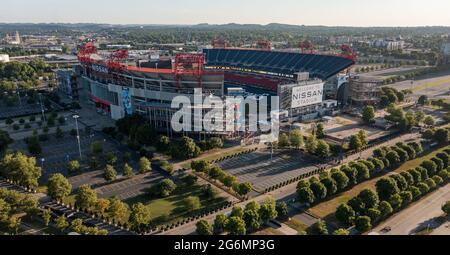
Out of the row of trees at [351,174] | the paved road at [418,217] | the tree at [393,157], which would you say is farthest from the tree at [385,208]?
the tree at [393,157]

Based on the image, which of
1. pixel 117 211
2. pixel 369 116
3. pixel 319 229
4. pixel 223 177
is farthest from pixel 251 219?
pixel 369 116

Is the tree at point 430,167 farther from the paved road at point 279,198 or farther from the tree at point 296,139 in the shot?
the tree at point 296,139

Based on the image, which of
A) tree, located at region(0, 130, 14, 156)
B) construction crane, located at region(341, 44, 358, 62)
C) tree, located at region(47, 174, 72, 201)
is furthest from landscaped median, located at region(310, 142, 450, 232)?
construction crane, located at region(341, 44, 358, 62)

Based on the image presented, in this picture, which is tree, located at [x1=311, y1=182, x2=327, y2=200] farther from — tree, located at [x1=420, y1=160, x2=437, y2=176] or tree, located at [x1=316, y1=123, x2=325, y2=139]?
tree, located at [x1=316, y1=123, x2=325, y2=139]

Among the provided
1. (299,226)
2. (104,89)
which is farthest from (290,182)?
(104,89)

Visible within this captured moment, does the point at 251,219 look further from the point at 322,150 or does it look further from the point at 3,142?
the point at 3,142
